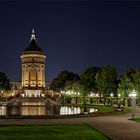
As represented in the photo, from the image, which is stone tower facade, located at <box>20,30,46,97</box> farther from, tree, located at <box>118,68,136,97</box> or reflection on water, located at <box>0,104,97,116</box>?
reflection on water, located at <box>0,104,97,116</box>

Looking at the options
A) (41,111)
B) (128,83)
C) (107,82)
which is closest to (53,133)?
(41,111)

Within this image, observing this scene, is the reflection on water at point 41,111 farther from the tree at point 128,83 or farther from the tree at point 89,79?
the tree at point 89,79

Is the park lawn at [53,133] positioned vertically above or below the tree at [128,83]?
below

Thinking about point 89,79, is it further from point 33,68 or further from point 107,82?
point 33,68

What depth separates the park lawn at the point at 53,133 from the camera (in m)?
19.1

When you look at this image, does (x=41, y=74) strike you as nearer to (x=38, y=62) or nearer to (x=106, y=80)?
(x=38, y=62)

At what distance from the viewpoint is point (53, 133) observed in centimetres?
2091

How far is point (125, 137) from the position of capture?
741 inches

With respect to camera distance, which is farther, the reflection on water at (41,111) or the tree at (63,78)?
the tree at (63,78)

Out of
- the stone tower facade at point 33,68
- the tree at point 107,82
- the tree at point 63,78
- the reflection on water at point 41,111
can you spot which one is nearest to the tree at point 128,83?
the reflection on water at point 41,111

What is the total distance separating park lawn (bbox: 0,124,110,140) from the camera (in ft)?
62.8

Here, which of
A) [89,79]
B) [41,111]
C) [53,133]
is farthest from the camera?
[89,79]

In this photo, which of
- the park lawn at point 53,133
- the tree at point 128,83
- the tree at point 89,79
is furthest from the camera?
the tree at point 89,79

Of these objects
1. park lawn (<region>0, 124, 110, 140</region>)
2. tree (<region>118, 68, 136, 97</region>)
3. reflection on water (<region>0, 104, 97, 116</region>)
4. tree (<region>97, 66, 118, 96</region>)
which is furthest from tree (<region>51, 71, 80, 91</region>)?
park lawn (<region>0, 124, 110, 140</region>)
